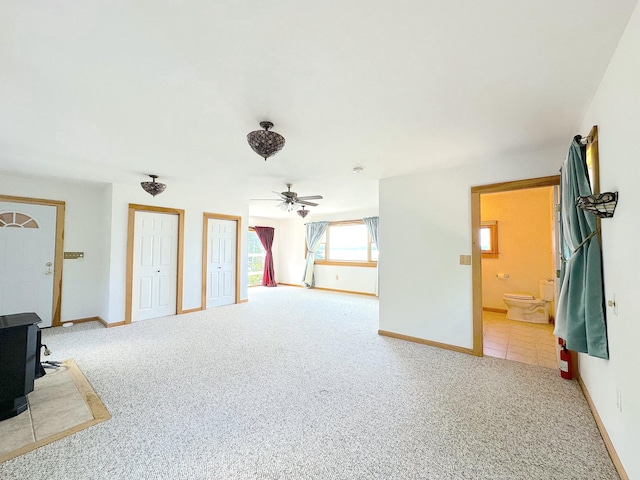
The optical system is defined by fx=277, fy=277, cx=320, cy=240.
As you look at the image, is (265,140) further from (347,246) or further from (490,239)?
(347,246)

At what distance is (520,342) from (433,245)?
1.77 m

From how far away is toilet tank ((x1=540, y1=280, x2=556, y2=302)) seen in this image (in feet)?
15.0

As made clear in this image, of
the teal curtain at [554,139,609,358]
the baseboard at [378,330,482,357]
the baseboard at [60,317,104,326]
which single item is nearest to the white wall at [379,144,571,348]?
the baseboard at [378,330,482,357]

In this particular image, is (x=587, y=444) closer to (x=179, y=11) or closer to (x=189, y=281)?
(x=179, y=11)

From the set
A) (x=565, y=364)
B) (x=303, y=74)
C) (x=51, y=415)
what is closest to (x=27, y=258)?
(x=51, y=415)

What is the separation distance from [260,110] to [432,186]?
2.39 metres

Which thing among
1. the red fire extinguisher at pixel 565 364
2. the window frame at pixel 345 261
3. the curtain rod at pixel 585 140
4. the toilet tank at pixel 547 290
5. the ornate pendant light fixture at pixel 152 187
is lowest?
the red fire extinguisher at pixel 565 364

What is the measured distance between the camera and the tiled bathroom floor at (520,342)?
3.12m

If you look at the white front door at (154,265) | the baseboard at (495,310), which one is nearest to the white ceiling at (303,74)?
the white front door at (154,265)

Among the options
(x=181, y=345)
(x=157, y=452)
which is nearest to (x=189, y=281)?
(x=181, y=345)

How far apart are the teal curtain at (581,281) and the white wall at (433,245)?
105 centimetres

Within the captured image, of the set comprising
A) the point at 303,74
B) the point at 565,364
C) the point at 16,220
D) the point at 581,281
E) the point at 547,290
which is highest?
the point at 303,74

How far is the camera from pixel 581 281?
194cm

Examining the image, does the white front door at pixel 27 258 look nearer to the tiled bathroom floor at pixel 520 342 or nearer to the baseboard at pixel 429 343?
the baseboard at pixel 429 343
